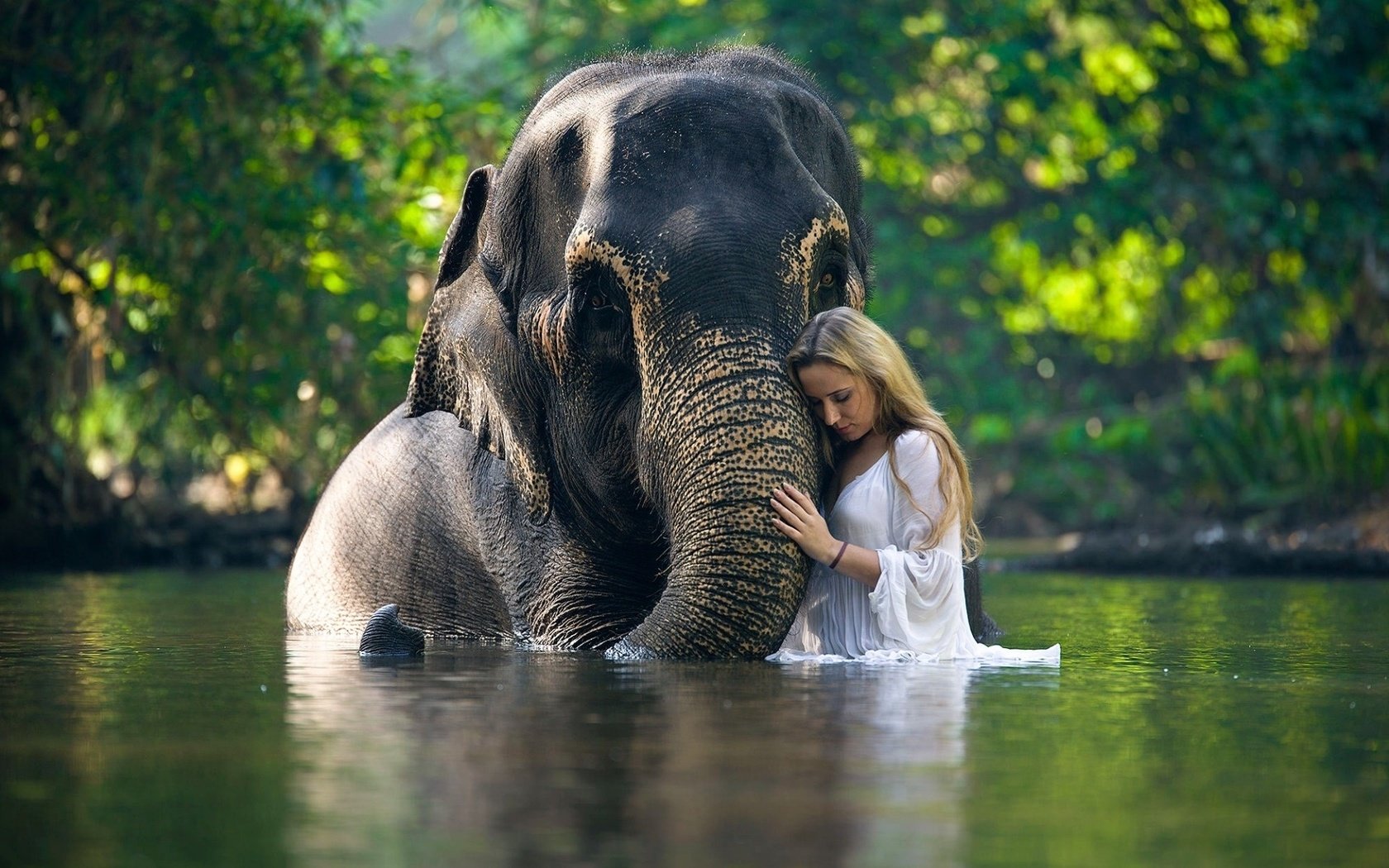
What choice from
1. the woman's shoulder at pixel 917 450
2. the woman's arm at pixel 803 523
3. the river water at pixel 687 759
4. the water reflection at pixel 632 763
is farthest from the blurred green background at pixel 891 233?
the water reflection at pixel 632 763

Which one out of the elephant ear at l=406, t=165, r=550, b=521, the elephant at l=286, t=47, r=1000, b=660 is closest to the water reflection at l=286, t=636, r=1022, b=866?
the elephant at l=286, t=47, r=1000, b=660

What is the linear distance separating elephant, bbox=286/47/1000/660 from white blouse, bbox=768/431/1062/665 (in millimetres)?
174

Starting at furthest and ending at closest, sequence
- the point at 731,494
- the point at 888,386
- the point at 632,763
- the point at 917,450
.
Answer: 1. the point at 917,450
2. the point at 888,386
3. the point at 731,494
4. the point at 632,763

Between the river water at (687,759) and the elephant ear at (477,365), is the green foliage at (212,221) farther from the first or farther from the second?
the river water at (687,759)

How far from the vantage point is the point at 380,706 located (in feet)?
15.9

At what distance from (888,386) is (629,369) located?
0.77m

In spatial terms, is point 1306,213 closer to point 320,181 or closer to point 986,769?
point 320,181

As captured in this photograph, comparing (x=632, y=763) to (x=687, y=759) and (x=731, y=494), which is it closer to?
(x=687, y=759)

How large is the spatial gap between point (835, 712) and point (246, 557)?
10.3 meters

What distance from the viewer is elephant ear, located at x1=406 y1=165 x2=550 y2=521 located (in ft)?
22.5

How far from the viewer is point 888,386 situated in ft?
20.0

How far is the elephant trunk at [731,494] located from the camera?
563 cm

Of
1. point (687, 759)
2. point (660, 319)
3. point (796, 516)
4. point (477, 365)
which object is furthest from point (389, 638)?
point (687, 759)

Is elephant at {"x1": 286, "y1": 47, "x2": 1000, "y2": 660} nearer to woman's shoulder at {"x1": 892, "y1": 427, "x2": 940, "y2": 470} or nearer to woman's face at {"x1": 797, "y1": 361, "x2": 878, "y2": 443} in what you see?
woman's face at {"x1": 797, "y1": 361, "x2": 878, "y2": 443}
